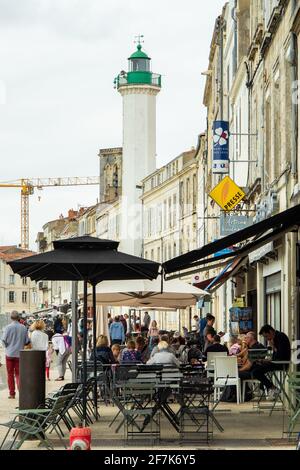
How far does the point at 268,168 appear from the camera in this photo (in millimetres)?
26703

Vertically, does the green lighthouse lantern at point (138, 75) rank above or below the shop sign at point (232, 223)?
above

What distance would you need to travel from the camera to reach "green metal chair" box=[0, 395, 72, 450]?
1373 centimetres

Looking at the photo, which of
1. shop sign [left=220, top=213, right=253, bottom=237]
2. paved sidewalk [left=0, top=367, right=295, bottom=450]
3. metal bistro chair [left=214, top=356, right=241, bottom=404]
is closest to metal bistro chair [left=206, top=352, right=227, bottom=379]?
metal bistro chair [left=214, top=356, right=241, bottom=404]

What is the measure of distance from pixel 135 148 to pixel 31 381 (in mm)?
74638

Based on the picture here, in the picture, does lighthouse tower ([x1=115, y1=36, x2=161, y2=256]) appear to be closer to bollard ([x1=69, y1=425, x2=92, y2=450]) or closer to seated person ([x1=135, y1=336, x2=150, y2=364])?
seated person ([x1=135, y1=336, x2=150, y2=364])

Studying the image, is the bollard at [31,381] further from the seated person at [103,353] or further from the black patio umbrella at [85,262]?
the seated person at [103,353]

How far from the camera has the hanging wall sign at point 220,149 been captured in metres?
32.2

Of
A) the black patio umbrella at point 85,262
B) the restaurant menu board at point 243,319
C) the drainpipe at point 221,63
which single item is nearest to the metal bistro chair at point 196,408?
the black patio umbrella at point 85,262

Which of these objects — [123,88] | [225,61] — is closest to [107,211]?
[123,88]

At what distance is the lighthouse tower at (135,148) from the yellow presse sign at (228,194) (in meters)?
57.4

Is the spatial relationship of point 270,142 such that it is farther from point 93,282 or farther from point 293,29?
point 93,282

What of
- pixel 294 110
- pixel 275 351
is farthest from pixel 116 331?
pixel 275 351

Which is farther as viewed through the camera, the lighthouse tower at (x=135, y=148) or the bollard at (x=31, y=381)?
the lighthouse tower at (x=135, y=148)

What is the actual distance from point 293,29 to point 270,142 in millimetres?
5039
